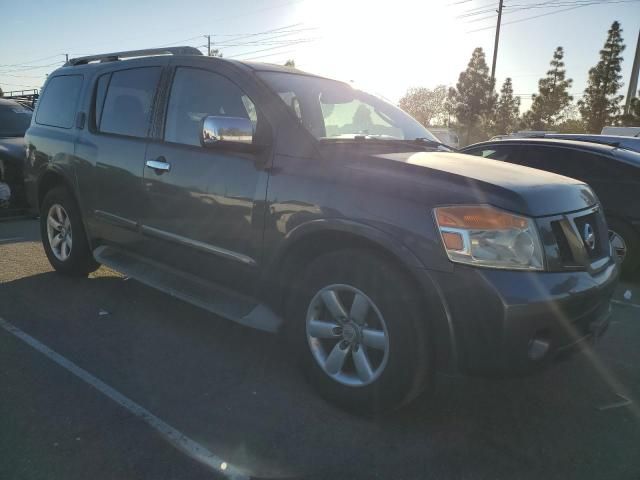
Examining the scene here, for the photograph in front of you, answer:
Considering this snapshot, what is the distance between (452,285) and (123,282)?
370cm

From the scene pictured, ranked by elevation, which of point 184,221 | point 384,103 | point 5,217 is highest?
point 384,103

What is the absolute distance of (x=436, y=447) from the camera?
8.52 ft

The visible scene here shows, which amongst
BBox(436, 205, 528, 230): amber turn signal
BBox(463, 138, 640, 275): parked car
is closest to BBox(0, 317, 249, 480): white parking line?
BBox(436, 205, 528, 230): amber turn signal

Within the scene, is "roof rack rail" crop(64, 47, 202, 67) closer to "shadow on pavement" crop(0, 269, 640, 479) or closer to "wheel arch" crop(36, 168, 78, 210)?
"wheel arch" crop(36, 168, 78, 210)

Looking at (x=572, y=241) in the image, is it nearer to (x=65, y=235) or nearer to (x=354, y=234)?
(x=354, y=234)

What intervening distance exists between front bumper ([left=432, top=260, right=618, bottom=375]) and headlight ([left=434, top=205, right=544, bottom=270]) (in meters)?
0.05

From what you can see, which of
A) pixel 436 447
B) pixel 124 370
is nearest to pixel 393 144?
pixel 436 447

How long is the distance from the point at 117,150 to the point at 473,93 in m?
59.7

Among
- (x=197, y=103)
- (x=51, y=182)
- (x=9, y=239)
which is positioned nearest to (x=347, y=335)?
(x=197, y=103)

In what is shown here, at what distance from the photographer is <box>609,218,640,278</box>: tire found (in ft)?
18.6

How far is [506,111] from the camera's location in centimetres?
6712

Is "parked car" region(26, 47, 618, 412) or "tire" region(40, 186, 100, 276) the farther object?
"tire" region(40, 186, 100, 276)

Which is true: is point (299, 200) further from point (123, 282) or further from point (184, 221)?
point (123, 282)

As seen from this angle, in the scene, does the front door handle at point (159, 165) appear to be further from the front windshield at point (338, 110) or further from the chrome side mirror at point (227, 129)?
the front windshield at point (338, 110)
